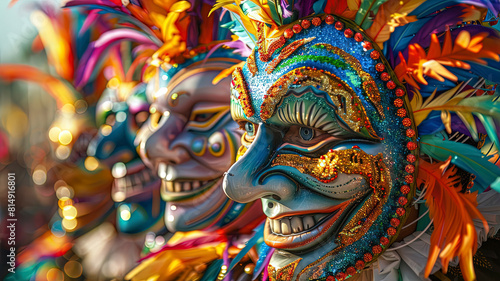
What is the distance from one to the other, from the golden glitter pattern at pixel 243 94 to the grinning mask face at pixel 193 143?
603mm

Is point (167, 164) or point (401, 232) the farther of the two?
point (167, 164)

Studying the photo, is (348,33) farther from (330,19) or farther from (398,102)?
(398,102)

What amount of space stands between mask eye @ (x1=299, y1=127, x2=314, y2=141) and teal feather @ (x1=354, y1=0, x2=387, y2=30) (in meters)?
0.28

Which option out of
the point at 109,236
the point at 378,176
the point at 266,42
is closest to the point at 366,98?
the point at 378,176

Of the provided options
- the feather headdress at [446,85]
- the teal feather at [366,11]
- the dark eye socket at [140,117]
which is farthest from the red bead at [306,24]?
the dark eye socket at [140,117]

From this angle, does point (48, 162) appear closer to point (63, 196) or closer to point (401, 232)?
point (63, 196)

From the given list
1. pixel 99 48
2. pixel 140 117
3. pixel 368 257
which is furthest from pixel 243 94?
pixel 99 48

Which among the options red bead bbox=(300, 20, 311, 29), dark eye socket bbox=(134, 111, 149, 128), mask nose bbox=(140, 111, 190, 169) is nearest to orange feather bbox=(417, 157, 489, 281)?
red bead bbox=(300, 20, 311, 29)

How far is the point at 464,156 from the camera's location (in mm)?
1042

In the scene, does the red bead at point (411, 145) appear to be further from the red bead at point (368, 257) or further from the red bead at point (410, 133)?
the red bead at point (368, 257)

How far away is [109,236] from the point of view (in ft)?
6.57

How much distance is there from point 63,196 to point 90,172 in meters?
0.15

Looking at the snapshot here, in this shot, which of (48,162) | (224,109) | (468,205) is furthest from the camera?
(48,162)

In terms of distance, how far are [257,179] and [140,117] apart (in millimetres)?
994
